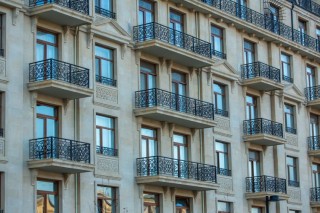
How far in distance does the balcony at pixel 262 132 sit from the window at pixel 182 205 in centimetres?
554

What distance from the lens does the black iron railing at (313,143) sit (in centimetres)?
5121

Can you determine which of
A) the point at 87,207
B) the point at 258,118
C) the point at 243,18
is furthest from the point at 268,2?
the point at 87,207

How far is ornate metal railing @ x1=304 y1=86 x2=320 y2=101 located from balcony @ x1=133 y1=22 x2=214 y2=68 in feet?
34.2

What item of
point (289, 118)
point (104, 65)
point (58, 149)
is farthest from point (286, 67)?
point (58, 149)

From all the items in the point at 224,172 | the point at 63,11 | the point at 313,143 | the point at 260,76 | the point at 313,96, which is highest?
the point at 63,11

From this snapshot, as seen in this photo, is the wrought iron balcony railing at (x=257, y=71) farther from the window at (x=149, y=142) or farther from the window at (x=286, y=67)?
the window at (x=149, y=142)

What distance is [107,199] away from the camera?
3784 cm

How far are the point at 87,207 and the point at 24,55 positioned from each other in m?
6.33

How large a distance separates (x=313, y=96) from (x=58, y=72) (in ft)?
68.5

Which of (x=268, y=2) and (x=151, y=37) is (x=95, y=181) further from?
(x=268, y=2)

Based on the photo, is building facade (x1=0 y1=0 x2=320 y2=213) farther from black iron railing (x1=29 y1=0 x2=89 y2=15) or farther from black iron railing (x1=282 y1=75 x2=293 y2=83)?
black iron railing (x1=282 y1=75 x2=293 y2=83)

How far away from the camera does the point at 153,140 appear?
134ft

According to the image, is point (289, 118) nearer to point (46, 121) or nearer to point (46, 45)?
point (46, 45)

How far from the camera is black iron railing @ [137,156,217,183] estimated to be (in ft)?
128
